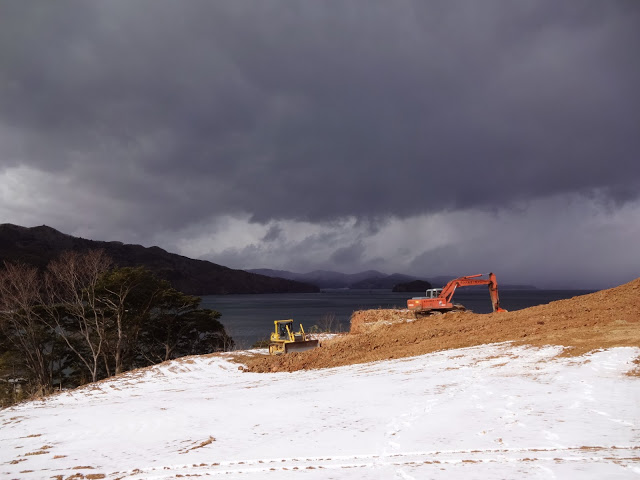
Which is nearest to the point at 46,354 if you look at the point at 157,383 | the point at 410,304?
the point at 157,383

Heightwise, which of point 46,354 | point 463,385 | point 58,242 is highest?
point 58,242

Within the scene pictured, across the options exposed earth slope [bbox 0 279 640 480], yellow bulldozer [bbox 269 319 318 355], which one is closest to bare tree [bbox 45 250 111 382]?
yellow bulldozer [bbox 269 319 318 355]

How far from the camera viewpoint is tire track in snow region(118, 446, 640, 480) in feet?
16.8

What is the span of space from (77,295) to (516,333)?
2901 centimetres

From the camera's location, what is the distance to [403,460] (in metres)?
5.41

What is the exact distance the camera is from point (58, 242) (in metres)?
132

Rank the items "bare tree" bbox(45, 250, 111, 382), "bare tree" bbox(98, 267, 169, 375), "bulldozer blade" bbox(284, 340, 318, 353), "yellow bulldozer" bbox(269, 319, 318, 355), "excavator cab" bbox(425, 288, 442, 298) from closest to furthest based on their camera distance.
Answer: "bulldozer blade" bbox(284, 340, 318, 353), "yellow bulldozer" bbox(269, 319, 318, 355), "bare tree" bbox(45, 250, 111, 382), "excavator cab" bbox(425, 288, 442, 298), "bare tree" bbox(98, 267, 169, 375)

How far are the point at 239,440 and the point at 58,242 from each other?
14989cm

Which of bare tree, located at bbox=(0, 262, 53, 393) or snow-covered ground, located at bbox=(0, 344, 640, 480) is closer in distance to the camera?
snow-covered ground, located at bbox=(0, 344, 640, 480)

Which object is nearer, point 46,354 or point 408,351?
point 408,351

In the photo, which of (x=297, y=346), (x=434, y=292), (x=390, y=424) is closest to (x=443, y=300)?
(x=434, y=292)

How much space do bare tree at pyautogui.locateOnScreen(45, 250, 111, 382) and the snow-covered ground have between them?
20071mm

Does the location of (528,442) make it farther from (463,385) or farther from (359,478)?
(463,385)

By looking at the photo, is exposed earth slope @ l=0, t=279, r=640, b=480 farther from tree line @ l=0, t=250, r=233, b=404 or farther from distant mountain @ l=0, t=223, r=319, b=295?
distant mountain @ l=0, t=223, r=319, b=295
